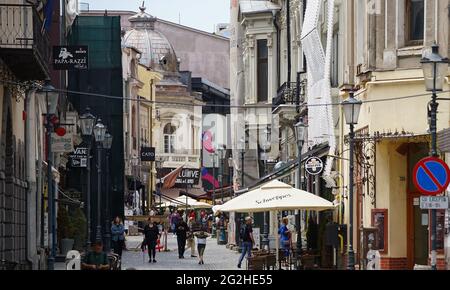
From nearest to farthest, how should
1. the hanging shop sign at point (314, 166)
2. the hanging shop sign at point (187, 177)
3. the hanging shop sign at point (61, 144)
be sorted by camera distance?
the hanging shop sign at point (61, 144), the hanging shop sign at point (314, 166), the hanging shop sign at point (187, 177)

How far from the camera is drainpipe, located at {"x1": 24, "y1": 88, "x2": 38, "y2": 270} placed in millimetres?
34688

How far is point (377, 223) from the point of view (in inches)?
1328

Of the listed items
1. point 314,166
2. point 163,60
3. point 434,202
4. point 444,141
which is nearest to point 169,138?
point 163,60

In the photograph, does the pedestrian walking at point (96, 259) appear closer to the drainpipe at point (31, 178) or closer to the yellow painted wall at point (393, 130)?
the drainpipe at point (31, 178)

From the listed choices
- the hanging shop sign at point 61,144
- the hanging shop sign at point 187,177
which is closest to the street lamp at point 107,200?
the hanging shop sign at point 61,144

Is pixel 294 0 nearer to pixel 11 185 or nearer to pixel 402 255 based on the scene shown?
pixel 402 255

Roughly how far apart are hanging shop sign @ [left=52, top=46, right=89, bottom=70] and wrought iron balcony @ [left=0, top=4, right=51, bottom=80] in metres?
9.35

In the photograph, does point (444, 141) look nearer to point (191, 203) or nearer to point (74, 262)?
point (74, 262)

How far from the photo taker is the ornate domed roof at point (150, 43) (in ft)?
420

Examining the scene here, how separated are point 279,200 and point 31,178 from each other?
19.8 ft

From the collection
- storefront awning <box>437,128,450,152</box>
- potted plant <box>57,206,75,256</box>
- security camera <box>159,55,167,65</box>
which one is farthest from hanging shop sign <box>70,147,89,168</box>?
security camera <box>159,55,167,65</box>

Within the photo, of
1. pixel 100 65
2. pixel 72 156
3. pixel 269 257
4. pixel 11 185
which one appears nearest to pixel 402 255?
pixel 269 257

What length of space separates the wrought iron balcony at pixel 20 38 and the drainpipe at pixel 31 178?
4214mm
